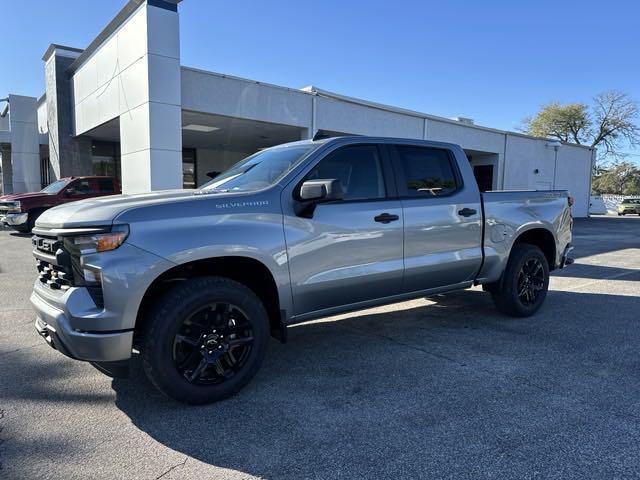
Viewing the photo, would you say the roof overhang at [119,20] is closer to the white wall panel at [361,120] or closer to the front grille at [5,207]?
the white wall panel at [361,120]

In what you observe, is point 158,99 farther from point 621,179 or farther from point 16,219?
point 621,179

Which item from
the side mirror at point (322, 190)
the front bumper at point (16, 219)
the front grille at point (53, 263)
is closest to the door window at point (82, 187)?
the front bumper at point (16, 219)

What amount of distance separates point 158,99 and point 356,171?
30.9 ft

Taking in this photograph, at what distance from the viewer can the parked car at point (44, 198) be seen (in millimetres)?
13203

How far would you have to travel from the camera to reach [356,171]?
13.9ft

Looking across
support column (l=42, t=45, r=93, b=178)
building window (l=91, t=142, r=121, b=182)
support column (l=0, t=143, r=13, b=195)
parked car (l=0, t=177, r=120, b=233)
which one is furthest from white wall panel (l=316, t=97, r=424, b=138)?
support column (l=0, t=143, r=13, b=195)

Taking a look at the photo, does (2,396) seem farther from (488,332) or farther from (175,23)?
(175,23)

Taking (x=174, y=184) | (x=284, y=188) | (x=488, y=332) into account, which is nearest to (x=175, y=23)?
(x=174, y=184)

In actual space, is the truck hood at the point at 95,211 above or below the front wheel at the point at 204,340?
above

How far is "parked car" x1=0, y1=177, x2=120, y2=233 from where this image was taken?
13.2 metres

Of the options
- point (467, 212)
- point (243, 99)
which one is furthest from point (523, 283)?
point (243, 99)

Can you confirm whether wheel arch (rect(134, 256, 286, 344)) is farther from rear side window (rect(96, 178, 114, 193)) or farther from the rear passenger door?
rear side window (rect(96, 178, 114, 193))

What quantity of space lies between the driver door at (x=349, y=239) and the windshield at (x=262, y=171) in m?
0.26

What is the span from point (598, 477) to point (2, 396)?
4051 mm
